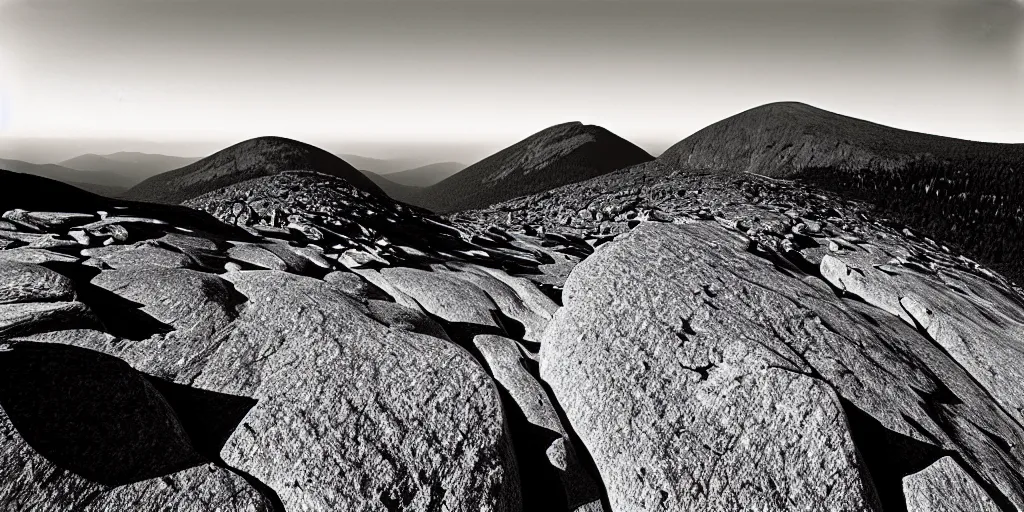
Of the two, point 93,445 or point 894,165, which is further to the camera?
point 894,165

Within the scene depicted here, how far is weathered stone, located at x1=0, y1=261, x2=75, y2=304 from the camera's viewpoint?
47.9ft

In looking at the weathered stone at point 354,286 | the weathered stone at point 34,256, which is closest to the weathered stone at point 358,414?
the weathered stone at point 354,286

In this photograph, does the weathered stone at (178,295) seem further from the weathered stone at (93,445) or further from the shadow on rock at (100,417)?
the weathered stone at (93,445)

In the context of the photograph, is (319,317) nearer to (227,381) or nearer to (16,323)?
(227,381)

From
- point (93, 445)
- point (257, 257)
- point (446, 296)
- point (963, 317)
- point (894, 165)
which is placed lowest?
point (963, 317)

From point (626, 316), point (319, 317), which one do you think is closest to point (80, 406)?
point (319, 317)

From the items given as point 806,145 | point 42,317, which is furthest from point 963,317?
point 806,145

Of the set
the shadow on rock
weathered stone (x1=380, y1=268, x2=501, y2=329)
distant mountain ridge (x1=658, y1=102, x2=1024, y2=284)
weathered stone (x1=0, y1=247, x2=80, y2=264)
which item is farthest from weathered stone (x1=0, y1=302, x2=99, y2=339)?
distant mountain ridge (x1=658, y1=102, x2=1024, y2=284)

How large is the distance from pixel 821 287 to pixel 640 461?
15261 mm

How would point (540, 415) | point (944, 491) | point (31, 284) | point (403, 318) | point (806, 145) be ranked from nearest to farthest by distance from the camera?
point (944, 491), point (31, 284), point (540, 415), point (403, 318), point (806, 145)

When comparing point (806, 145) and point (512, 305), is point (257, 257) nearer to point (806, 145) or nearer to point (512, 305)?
point (512, 305)

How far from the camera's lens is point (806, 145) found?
114 metres

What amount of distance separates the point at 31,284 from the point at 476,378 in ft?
47.2

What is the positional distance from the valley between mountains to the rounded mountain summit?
164 m
